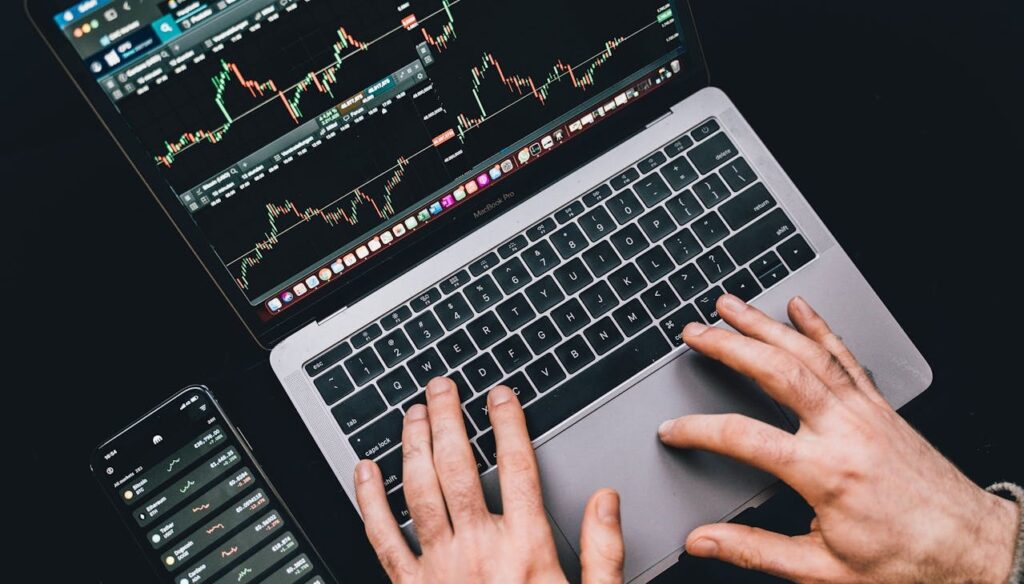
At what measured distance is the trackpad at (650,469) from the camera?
0.92 m

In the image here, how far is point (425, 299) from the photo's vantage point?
39.1 inches

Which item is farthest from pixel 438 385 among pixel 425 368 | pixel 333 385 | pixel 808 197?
pixel 808 197

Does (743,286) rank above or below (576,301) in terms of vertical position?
below

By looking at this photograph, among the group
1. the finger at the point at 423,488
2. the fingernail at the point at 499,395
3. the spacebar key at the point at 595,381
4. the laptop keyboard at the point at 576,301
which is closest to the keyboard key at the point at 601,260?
the laptop keyboard at the point at 576,301

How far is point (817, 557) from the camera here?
89 cm

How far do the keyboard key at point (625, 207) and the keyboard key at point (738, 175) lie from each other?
13 centimetres

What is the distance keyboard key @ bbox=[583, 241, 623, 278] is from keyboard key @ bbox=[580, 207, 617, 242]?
2 cm

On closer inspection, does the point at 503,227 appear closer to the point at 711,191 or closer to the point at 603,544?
the point at 711,191

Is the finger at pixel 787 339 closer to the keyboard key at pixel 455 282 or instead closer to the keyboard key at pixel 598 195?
the keyboard key at pixel 598 195

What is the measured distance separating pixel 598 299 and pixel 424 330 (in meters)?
0.24

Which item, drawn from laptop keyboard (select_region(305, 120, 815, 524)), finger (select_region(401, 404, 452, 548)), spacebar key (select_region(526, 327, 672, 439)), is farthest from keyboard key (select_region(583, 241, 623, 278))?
finger (select_region(401, 404, 452, 548))

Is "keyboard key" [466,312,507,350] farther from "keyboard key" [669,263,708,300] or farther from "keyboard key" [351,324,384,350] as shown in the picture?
"keyboard key" [669,263,708,300]

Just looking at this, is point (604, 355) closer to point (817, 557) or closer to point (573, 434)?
point (573, 434)

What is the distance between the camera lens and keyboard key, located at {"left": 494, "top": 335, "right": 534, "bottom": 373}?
966 millimetres
